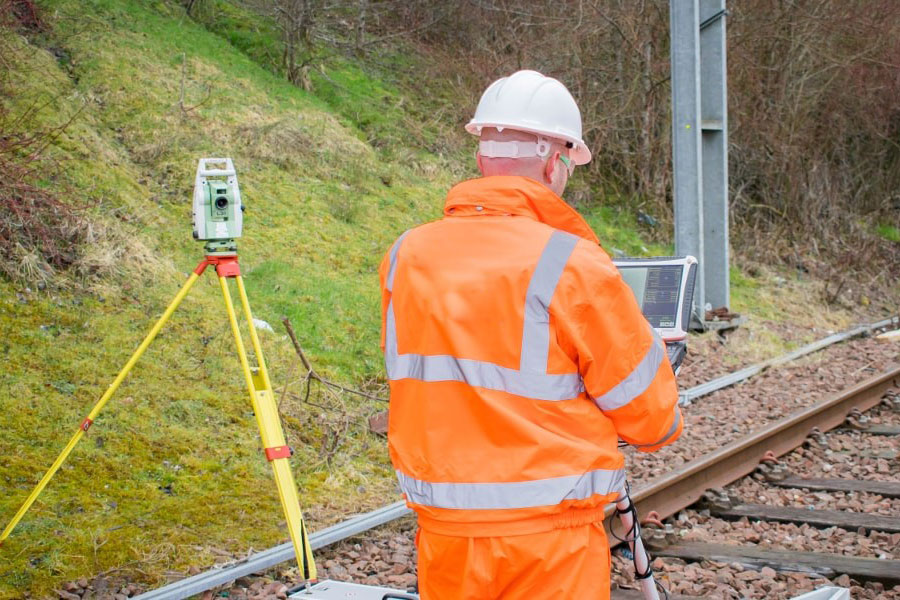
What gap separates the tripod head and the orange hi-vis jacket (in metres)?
2.07

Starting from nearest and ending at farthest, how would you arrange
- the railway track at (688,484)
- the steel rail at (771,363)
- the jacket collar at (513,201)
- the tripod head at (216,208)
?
the jacket collar at (513,201) → the tripod head at (216,208) → the railway track at (688,484) → the steel rail at (771,363)

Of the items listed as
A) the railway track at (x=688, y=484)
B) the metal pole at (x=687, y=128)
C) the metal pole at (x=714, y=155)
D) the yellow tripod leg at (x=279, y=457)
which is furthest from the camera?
the metal pole at (x=714, y=155)

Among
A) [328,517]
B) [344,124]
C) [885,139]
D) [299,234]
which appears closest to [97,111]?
[299,234]

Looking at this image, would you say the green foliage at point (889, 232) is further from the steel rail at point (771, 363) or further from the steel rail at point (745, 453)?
the steel rail at point (745, 453)

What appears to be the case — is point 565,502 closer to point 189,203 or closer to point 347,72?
point 189,203

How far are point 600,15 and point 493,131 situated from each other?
14.4 m

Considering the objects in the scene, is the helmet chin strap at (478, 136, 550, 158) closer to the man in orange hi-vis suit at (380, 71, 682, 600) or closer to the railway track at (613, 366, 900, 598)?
the man in orange hi-vis suit at (380, 71, 682, 600)

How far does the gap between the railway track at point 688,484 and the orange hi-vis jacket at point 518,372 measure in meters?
2.47

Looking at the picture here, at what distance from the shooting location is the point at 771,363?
10.4 metres

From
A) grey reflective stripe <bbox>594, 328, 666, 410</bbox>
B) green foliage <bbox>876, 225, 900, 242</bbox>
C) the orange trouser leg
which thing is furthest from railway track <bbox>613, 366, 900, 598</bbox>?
green foliage <bbox>876, 225, 900, 242</bbox>

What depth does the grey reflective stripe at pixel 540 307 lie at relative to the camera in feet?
7.45

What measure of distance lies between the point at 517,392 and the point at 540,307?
22 centimetres

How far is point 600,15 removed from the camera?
1606cm

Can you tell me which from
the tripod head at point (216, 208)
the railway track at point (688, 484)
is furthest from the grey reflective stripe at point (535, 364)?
the railway track at point (688, 484)
